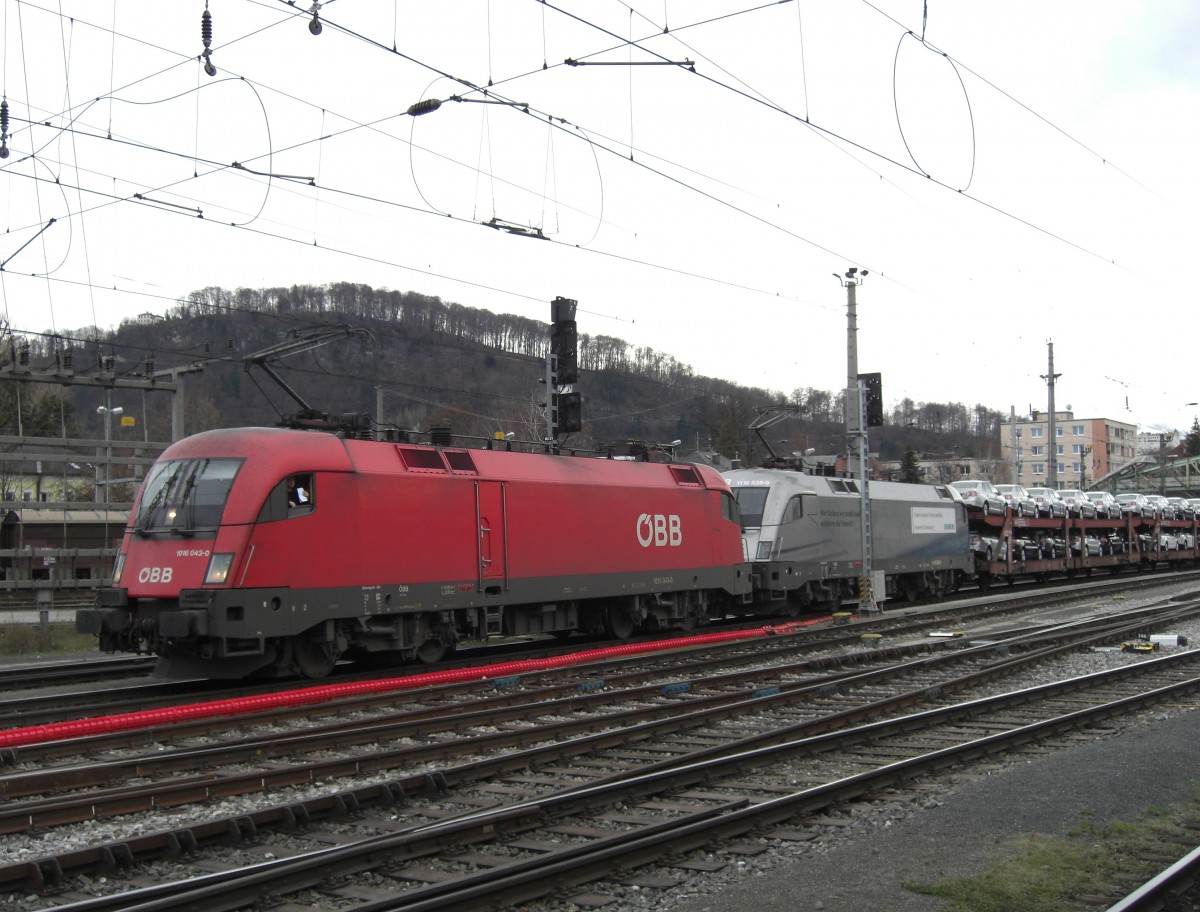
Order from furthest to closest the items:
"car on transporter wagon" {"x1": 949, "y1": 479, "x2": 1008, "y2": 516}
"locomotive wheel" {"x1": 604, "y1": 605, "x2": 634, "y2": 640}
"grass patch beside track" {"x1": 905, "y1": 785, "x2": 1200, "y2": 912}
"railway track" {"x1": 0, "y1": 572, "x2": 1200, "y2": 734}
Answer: "car on transporter wagon" {"x1": 949, "y1": 479, "x2": 1008, "y2": 516} → "locomotive wheel" {"x1": 604, "y1": 605, "x2": 634, "y2": 640} → "railway track" {"x1": 0, "y1": 572, "x2": 1200, "y2": 734} → "grass patch beside track" {"x1": 905, "y1": 785, "x2": 1200, "y2": 912}

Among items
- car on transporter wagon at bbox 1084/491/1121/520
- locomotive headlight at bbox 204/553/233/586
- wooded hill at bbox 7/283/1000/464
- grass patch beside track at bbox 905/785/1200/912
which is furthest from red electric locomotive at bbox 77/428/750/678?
car on transporter wagon at bbox 1084/491/1121/520

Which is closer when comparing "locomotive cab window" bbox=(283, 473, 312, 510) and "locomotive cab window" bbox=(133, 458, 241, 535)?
"locomotive cab window" bbox=(133, 458, 241, 535)

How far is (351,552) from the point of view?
1485 centimetres

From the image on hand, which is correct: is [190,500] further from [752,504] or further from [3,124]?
[752,504]

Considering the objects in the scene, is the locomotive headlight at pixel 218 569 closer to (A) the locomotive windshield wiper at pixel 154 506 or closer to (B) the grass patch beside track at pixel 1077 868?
(A) the locomotive windshield wiper at pixel 154 506

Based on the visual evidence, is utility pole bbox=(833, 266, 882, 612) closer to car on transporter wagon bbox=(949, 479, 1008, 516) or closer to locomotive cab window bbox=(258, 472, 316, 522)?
car on transporter wagon bbox=(949, 479, 1008, 516)

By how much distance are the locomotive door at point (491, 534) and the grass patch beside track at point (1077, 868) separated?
34.7ft

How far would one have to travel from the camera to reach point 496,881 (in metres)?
6.09

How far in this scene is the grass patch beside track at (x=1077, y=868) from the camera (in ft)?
20.0

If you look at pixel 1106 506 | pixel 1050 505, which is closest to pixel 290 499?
pixel 1050 505

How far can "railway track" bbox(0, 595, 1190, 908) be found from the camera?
23.2 feet

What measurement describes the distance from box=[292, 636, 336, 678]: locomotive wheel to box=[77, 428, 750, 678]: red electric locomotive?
2cm

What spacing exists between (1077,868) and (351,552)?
10307 millimetres

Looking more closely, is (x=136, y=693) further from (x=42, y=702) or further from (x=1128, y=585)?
(x=1128, y=585)
